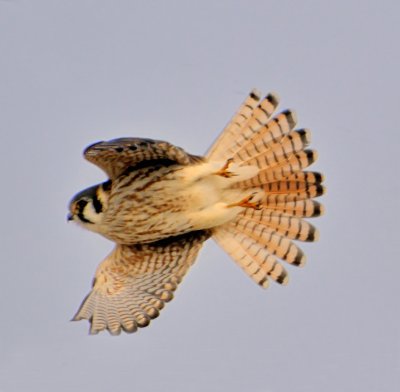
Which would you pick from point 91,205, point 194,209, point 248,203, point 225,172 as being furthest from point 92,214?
point 248,203

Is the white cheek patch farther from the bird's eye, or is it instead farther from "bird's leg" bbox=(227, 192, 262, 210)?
"bird's leg" bbox=(227, 192, 262, 210)

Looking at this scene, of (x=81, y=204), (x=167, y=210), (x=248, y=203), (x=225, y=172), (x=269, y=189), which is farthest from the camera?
(x=269, y=189)

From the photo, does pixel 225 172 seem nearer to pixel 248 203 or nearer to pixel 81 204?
pixel 248 203

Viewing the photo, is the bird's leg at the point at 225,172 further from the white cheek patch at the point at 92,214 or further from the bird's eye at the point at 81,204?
the bird's eye at the point at 81,204

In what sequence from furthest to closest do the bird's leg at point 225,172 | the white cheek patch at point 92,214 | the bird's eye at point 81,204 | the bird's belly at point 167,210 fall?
the bird's eye at point 81,204 → the white cheek patch at point 92,214 → the bird's leg at point 225,172 → the bird's belly at point 167,210

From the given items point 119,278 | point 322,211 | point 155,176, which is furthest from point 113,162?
point 322,211

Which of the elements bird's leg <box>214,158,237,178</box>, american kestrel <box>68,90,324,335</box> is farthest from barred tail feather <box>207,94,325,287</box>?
bird's leg <box>214,158,237,178</box>

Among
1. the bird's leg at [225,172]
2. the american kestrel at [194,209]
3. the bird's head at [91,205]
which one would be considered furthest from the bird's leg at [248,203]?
the bird's head at [91,205]
